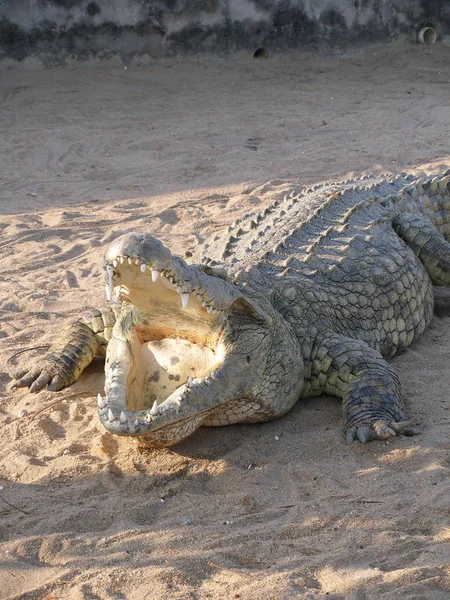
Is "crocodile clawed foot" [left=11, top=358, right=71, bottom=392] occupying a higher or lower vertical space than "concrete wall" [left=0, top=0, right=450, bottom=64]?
lower

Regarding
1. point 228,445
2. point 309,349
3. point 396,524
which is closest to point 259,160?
point 309,349

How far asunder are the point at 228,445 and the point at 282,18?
9.14m

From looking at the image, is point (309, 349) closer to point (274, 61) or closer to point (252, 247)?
point (252, 247)

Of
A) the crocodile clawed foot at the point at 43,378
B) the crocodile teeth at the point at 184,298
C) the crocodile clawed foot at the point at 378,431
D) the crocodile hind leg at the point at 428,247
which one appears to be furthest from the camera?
the crocodile hind leg at the point at 428,247

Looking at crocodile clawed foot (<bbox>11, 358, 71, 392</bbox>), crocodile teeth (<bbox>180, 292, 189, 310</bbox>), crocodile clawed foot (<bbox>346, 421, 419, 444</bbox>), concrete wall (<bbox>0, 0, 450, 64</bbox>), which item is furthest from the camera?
concrete wall (<bbox>0, 0, 450, 64</bbox>)

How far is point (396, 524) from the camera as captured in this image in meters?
3.25

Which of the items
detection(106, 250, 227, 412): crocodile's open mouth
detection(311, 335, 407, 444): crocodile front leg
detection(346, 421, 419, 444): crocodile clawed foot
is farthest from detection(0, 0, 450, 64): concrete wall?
detection(346, 421, 419, 444): crocodile clawed foot

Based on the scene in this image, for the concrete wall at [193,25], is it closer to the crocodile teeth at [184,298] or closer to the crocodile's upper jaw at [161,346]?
the crocodile's upper jaw at [161,346]

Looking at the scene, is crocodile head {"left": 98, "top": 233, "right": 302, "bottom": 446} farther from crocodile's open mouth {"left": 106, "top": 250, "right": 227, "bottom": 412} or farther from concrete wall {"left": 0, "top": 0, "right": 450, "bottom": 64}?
concrete wall {"left": 0, "top": 0, "right": 450, "bottom": 64}

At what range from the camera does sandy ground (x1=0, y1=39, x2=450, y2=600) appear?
301cm

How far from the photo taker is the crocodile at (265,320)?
12.0ft

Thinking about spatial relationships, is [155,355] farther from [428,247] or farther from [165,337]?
[428,247]

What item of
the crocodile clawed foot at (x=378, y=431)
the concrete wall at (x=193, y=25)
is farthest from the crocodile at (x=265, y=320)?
the concrete wall at (x=193, y=25)

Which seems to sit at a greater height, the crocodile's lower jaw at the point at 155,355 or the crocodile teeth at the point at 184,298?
the crocodile teeth at the point at 184,298
